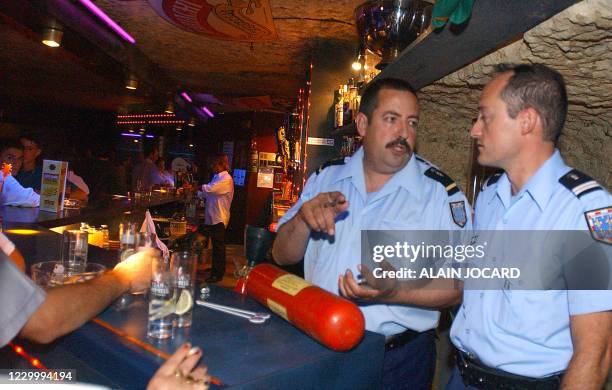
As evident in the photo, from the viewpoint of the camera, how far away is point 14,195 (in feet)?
14.7

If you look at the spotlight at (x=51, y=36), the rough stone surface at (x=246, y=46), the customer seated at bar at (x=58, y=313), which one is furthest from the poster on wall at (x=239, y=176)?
the customer seated at bar at (x=58, y=313)

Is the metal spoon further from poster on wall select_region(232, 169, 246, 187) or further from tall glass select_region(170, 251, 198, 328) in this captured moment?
poster on wall select_region(232, 169, 246, 187)

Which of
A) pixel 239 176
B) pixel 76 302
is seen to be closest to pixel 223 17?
pixel 76 302

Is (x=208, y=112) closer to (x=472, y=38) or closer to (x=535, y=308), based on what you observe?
(x=472, y=38)

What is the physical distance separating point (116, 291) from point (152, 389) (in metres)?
0.47

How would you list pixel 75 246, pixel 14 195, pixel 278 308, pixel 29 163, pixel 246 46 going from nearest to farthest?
pixel 278 308 < pixel 75 246 < pixel 14 195 < pixel 29 163 < pixel 246 46

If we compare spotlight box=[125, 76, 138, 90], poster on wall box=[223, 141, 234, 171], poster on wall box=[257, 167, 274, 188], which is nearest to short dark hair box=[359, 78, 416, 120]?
spotlight box=[125, 76, 138, 90]

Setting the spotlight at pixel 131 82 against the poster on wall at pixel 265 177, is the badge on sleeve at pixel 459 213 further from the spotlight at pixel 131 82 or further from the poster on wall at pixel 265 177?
the poster on wall at pixel 265 177

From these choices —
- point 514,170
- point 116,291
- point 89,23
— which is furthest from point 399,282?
point 89,23

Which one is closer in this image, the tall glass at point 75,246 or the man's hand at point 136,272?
the man's hand at point 136,272

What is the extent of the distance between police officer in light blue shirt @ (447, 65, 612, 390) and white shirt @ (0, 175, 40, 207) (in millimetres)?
4293

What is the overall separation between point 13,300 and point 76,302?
16 centimetres

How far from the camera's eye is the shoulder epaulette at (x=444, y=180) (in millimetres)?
1955

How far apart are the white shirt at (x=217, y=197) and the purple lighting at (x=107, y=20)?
2392mm
